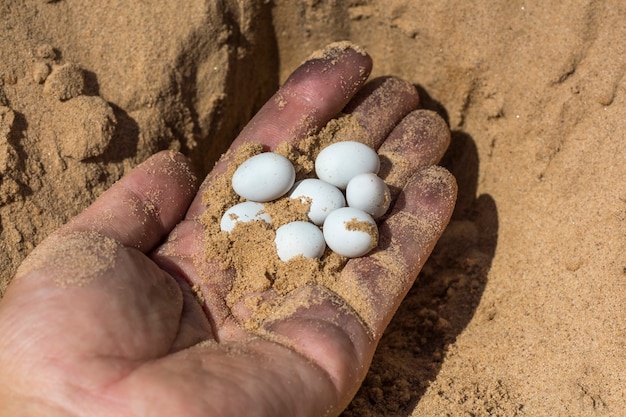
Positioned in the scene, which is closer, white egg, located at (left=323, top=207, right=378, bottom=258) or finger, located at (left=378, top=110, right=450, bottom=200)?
white egg, located at (left=323, top=207, right=378, bottom=258)

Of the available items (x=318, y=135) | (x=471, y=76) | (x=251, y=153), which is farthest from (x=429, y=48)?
(x=251, y=153)

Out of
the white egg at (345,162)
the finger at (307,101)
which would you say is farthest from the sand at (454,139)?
the white egg at (345,162)

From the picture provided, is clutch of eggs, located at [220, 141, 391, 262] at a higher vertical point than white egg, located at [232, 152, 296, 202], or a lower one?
lower

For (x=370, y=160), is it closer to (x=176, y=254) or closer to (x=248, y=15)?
(x=176, y=254)

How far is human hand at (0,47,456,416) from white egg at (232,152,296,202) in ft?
0.70

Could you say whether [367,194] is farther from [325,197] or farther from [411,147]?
[411,147]

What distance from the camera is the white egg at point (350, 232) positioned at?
211cm

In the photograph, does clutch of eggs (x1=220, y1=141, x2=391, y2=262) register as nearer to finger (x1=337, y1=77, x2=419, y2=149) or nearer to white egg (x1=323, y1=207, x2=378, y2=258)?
white egg (x1=323, y1=207, x2=378, y2=258)

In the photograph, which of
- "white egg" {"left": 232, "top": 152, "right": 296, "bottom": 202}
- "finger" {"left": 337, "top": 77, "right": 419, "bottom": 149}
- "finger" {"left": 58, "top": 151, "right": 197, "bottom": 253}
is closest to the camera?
"finger" {"left": 58, "top": 151, "right": 197, "bottom": 253}

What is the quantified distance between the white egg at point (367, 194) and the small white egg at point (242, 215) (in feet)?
1.08

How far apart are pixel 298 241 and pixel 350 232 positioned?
0.62 ft

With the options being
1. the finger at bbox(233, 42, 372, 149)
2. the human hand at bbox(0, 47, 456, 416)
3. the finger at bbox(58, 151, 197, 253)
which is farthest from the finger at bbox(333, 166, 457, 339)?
the finger at bbox(58, 151, 197, 253)

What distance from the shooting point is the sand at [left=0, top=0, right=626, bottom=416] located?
2.18 metres

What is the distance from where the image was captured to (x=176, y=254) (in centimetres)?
224
